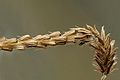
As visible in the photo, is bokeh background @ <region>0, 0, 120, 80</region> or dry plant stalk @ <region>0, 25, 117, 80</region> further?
bokeh background @ <region>0, 0, 120, 80</region>

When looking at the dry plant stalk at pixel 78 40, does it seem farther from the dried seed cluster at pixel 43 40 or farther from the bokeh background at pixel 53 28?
the bokeh background at pixel 53 28

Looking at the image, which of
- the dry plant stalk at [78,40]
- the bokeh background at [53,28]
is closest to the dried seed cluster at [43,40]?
the dry plant stalk at [78,40]

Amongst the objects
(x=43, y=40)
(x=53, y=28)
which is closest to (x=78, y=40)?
(x=43, y=40)

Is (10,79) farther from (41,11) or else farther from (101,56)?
(101,56)

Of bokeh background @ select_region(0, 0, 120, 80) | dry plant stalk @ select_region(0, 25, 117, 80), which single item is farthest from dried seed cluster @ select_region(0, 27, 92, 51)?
bokeh background @ select_region(0, 0, 120, 80)

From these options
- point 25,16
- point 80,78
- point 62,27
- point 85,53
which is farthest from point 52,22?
point 80,78

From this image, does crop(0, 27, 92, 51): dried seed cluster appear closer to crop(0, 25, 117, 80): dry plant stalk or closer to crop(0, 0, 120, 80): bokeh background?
crop(0, 25, 117, 80): dry plant stalk

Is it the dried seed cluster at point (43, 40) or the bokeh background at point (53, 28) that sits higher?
the bokeh background at point (53, 28)
